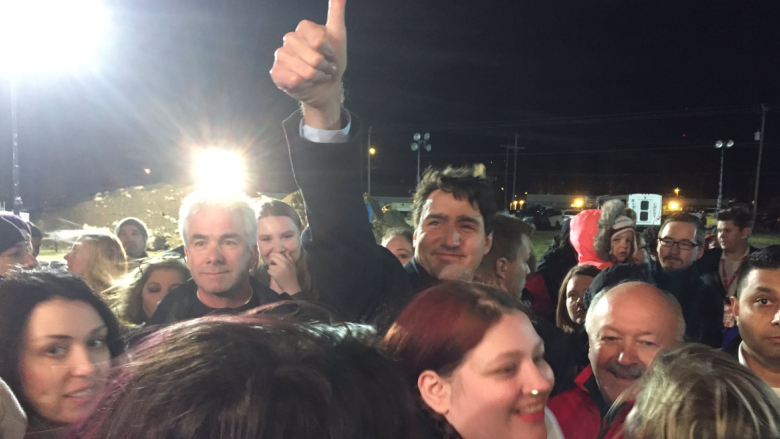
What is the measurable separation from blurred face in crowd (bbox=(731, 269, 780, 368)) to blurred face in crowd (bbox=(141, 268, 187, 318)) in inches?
130

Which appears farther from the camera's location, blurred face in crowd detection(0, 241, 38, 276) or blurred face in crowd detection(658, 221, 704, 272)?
blurred face in crowd detection(658, 221, 704, 272)

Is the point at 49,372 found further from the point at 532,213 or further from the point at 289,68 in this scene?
the point at 532,213

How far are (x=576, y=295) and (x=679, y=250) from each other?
1290 millimetres

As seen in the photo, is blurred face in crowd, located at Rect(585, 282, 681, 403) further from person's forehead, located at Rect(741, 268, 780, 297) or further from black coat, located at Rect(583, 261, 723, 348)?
black coat, located at Rect(583, 261, 723, 348)

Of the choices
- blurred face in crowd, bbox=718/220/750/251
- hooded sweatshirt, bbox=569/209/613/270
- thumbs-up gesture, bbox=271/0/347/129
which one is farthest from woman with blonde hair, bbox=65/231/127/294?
blurred face in crowd, bbox=718/220/750/251

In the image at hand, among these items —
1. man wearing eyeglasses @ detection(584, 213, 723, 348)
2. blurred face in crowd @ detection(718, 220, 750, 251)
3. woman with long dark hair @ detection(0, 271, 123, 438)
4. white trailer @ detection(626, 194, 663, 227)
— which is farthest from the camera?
white trailer @ detection(626, 194, 663, 227)

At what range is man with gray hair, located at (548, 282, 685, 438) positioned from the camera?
188cm

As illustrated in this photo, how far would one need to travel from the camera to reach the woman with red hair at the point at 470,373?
1137 mm

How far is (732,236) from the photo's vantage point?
482 cm

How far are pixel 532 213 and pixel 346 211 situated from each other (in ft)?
Result: 114

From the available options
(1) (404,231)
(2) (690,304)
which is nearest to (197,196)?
(1) (404,231)

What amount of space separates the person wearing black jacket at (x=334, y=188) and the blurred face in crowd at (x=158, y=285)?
1.92 meters

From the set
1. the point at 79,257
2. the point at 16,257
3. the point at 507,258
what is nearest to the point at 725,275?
the point at 507,258

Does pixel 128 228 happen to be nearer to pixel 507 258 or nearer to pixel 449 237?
pixel 507 258
